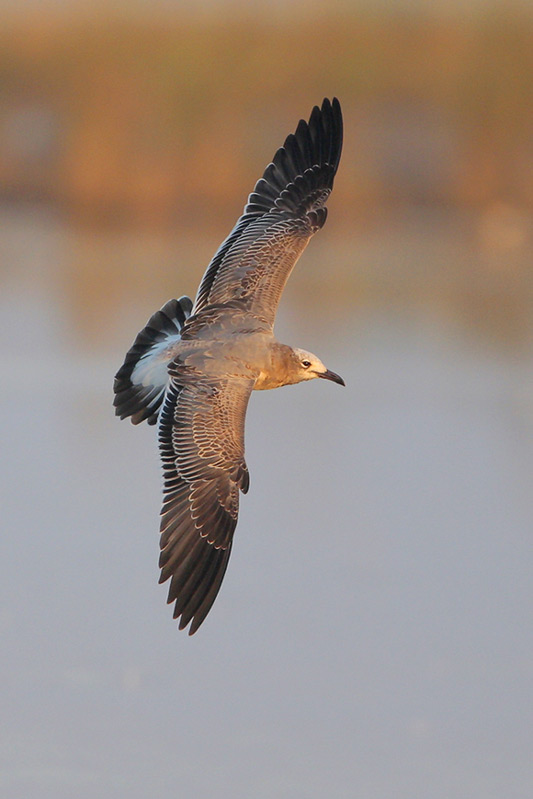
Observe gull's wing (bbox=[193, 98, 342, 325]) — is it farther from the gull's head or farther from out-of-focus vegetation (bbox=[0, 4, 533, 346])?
out-of-focus vegetation (bbox=[0, 4, 533, 346])

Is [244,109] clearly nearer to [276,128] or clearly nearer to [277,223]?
[276,128]

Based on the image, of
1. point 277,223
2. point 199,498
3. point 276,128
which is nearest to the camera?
point 199,498

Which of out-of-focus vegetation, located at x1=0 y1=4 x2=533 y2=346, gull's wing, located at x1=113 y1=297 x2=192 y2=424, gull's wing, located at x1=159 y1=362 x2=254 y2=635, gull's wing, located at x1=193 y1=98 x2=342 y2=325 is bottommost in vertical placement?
gull's wing, located at x1=159 y1=362 x2=254 y2=635

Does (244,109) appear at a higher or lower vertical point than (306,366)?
higher

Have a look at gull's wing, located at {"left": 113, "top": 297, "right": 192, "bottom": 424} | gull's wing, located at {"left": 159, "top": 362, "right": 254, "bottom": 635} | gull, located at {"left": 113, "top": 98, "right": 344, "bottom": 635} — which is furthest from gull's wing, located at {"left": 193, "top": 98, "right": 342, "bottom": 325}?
gull's wing, located at {"left": 159, "top": 362, "right": 254, "bottom": 635}

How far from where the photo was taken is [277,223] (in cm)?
757

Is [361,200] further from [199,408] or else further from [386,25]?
[199,408]

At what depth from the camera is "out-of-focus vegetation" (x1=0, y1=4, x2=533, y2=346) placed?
15703 millimetres

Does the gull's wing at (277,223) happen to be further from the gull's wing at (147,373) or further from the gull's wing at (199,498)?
the gull's wing at (199,498)

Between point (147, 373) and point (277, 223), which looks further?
point (277, 223)

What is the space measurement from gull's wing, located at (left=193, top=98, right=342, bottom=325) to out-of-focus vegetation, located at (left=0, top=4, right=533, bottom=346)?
7111 mm

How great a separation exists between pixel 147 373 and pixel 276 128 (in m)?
9.33

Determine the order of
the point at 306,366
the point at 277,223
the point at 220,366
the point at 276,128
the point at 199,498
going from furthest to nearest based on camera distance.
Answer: the point at 276,128, the point at 277,223, the point at 306,366, the point at 220,366, the point at 199,498

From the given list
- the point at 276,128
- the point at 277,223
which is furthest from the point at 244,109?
the point at 277,223
